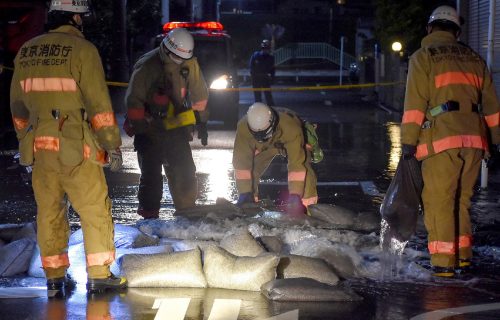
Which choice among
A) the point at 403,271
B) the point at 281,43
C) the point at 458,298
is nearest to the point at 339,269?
the point at 403,271

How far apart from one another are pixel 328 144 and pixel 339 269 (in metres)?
10.2

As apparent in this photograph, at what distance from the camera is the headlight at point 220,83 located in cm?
2053

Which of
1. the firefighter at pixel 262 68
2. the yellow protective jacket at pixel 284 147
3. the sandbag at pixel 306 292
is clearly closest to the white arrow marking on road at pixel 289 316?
the sandbag at pixel 306 292

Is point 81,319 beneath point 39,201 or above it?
beneath

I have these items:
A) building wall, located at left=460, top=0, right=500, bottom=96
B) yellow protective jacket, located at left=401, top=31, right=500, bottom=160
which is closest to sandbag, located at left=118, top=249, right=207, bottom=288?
yellow protective jacket, located at left=401, top=31, right=500, bottom=160

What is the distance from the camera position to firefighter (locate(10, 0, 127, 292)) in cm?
659

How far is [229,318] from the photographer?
244 inches

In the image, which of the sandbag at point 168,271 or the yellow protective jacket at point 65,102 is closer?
the yellow protective jacket at point 65,102

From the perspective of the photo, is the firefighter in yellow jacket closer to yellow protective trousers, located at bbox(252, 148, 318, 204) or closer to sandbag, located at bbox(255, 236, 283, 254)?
sandbag, located at bbox(255, 236, 283, 254)

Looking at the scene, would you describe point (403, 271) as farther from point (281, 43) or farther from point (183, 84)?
point (281, 43)

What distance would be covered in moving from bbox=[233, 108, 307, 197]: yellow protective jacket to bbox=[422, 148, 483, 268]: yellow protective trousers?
1996 millimetres

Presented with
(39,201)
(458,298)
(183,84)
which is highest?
(183,84)

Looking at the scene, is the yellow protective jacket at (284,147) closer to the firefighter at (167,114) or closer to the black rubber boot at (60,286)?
the firefighter at (167,114)

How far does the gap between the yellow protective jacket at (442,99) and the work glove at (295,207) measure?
80.3 inches
